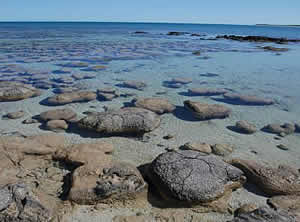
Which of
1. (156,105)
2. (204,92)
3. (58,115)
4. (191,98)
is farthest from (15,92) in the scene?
(204,92)

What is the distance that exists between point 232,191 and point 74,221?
247 cm

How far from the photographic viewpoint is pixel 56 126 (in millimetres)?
6258

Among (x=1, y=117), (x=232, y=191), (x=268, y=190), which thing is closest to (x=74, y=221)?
(x=232, y=191)

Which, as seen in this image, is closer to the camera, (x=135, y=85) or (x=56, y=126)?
(x=56, y=126)

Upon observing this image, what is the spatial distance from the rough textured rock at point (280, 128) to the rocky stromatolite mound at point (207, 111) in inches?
48.9

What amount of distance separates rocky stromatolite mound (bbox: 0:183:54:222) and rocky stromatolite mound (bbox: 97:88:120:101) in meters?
5.65

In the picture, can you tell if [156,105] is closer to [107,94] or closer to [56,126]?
[107,94]

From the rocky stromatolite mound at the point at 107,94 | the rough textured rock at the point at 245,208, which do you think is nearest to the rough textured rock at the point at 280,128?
the rough textured rock at the point at 245,208

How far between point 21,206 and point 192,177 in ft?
7.75

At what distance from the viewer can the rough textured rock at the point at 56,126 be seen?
6.24m

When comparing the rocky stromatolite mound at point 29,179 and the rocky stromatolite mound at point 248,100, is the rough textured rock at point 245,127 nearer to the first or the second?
the rocky stromatolite mound at point 248,100

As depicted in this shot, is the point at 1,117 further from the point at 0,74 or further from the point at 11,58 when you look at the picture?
the point at 11,58

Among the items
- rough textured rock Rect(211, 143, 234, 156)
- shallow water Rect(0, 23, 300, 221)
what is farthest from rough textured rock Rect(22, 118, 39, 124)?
rough textured rock Rect(211, 143, 234, 156)

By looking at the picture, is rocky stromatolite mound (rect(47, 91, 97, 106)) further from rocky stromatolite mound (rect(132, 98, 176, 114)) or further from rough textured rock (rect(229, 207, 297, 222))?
rough textured rock (rect(229, 207, 297, 222))
